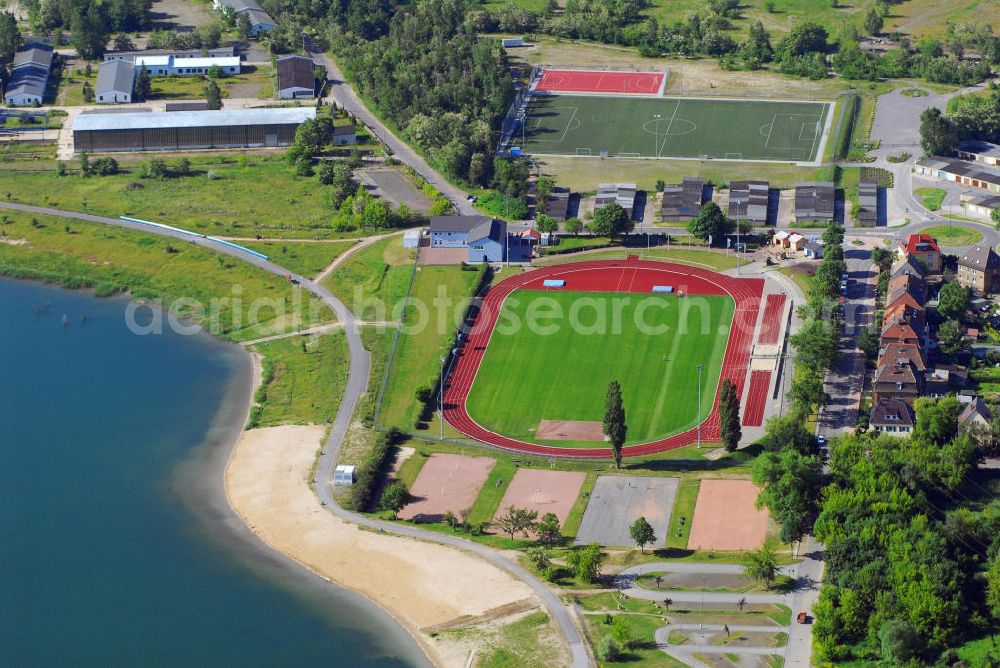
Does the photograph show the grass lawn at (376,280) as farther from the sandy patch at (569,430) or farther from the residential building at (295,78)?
the residential building at (295,78)

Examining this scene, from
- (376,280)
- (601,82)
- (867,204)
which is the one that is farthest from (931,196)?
(376,280)

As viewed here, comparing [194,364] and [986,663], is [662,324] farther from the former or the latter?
[986,663]

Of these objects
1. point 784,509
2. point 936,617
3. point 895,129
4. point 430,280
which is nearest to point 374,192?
point 430,280

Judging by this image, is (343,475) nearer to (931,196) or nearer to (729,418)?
(729,418)

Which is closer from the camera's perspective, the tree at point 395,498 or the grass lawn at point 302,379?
the tree at point 395,498

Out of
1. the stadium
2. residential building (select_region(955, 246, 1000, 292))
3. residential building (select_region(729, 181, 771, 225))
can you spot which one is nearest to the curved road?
the stadium

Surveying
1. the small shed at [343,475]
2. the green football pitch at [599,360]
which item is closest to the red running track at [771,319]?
the green football pitch at [599,360]

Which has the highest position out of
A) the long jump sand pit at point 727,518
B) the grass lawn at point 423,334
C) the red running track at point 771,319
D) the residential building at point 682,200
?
the long jump sand pit at point 727,518

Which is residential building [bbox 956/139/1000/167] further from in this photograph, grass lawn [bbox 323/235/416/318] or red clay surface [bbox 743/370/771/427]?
grass lawn [bbox 323/235/416/318]
